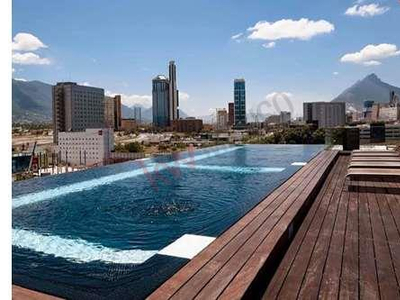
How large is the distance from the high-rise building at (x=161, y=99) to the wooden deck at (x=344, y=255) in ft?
290

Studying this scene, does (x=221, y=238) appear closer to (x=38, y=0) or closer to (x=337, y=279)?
(x=337, y=279)

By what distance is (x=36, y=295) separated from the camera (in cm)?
179

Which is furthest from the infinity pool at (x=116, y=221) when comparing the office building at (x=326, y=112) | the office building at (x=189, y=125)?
the office building at (x=189, y=125)

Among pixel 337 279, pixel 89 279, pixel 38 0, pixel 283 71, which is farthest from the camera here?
Result: pixel 283 71

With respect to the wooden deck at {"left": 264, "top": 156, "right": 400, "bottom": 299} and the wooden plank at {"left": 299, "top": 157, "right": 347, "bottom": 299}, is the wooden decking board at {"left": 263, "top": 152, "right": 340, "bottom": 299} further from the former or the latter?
the wooden plank at {"left": 299, "top": 157, "right": 347, "bottom": 299}

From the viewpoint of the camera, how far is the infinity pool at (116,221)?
2.63 m

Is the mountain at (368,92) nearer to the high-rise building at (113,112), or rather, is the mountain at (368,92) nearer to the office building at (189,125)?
the office building at (189,125)

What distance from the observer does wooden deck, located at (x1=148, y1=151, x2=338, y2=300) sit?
1.71 m

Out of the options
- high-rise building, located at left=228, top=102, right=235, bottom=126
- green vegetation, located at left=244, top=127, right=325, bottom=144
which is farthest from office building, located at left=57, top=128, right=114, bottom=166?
high-rise building, located at left=228, top=102, right=235, bottom=126

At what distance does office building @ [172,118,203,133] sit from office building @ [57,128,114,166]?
107 ft

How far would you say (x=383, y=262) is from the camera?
7.45 feet

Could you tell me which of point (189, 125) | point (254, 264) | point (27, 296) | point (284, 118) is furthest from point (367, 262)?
point (189, 125)
